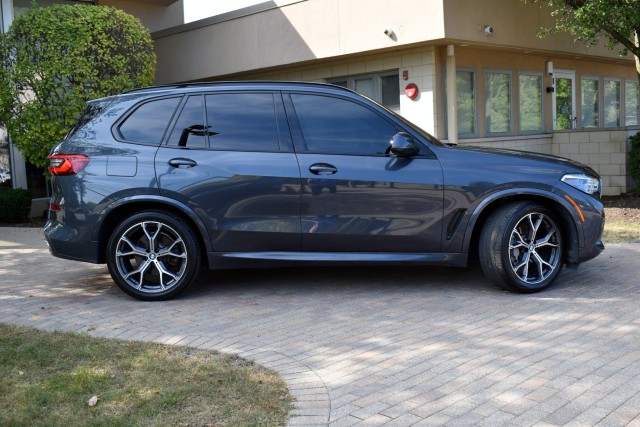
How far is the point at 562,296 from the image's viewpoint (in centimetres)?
602

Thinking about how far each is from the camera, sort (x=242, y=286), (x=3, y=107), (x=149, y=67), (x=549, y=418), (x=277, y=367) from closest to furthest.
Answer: (x=549, y=418)
(x=277, y=367)
(x=242, y=286)
(x=3, y=107)
(x=149, y=67)

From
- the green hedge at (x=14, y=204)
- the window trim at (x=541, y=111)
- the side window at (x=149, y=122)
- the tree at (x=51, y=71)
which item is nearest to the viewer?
the side window at (x=149, y=122)

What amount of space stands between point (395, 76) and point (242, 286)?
8.49 meters

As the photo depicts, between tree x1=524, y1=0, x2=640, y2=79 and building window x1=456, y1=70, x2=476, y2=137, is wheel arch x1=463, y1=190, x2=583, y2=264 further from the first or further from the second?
building window x1=456, y1=70, x2=476, y2=137

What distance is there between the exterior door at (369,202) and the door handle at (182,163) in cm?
95

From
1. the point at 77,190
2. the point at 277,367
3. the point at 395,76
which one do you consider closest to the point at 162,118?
the point at 77,190

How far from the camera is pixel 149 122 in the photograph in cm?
627

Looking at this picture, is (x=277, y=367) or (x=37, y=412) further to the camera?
(x=277, y=367)

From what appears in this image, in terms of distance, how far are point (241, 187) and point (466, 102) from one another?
9.10 m

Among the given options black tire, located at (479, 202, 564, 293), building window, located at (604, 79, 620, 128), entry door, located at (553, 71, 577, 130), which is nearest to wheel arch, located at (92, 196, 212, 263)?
black tire, located at (479, 202, 564, 293)

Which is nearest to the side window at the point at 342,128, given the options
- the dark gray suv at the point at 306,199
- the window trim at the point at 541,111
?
the dark gray suv at the point at 306,199

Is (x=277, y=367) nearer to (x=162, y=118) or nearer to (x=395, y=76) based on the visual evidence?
(x=162, y=118)

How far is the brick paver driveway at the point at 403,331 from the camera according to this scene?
12.1 ft

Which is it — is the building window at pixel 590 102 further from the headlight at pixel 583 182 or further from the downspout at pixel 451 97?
the headlight at pixel 583 182
